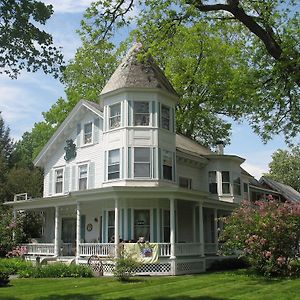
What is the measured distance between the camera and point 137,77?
977 inches

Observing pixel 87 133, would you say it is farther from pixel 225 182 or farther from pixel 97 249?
pixel 225 182

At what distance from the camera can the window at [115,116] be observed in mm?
24922

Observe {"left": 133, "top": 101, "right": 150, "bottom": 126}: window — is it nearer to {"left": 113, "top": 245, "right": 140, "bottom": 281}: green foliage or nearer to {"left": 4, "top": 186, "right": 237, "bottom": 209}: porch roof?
{"left": 4, "top": 186, "right": 237, "bottom": 209}: porch roof

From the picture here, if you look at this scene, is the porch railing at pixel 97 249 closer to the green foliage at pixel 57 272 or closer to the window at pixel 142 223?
the green foliage at pixel 57 272

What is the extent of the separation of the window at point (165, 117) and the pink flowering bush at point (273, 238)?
7.43 m

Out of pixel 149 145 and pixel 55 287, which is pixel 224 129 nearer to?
pixel 149 145

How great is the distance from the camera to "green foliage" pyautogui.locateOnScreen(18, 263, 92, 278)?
1988 cm

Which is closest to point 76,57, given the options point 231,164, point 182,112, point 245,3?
point 182,112

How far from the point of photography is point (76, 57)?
139 feet

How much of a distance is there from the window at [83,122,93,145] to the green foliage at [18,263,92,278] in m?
9.11

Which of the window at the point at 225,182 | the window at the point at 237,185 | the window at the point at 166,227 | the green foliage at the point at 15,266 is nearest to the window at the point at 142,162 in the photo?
the window at the point at 166,227

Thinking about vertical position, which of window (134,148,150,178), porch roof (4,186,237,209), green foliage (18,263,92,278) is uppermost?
window (134,148,150,178)

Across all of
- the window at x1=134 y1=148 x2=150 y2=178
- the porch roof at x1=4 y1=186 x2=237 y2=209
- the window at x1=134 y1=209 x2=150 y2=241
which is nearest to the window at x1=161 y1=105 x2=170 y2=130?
the window at x1=134 y1=148 x2=150 y2=178

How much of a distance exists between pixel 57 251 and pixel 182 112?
1832cm
